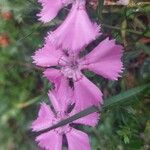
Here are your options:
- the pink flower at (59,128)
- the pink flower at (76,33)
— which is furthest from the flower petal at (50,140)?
the pink flower at (76,33)

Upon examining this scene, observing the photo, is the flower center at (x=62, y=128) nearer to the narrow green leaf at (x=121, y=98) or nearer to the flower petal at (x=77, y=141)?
the flower petal at (x=77, y=141)

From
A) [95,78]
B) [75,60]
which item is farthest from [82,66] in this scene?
[95,78]

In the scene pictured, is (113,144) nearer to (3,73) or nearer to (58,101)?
(58,101)

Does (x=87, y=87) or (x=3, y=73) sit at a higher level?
(x=87, y=87)

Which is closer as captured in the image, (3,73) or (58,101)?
(58,101)

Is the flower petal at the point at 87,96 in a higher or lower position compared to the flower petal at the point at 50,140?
higher

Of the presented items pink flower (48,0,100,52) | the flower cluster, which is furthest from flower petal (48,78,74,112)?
pink flower (48,0,100,52)

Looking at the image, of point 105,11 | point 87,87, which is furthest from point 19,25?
point 87,87
